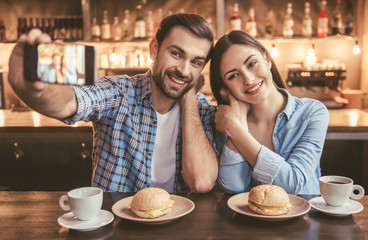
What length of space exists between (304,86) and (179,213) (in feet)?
10.5

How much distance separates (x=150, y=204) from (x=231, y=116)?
59 centimetres

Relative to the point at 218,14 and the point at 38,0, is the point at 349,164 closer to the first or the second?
the point at 218,14

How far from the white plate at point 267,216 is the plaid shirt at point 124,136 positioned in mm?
427

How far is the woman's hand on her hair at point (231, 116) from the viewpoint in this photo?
156cm

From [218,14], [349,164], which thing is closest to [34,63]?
[349,164]

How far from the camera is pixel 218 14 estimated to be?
12.5 feet

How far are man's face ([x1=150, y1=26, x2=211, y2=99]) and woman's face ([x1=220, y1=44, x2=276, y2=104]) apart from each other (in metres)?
0.11

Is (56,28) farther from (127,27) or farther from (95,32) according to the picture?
(127,27)

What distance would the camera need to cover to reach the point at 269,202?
1.13 metres

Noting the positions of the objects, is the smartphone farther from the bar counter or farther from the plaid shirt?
the plaid shirt

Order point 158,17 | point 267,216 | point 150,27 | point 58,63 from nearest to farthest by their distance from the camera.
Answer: point 58,63 < point 267,216 < point 150,27 < point 158,17

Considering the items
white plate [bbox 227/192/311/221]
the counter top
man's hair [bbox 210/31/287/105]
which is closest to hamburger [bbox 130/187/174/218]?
white plate [bbox 227/192/311/221]

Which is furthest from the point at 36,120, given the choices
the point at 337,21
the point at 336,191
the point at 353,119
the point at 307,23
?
the point at 337,21

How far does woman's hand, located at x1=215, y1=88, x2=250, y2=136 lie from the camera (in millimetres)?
1555
